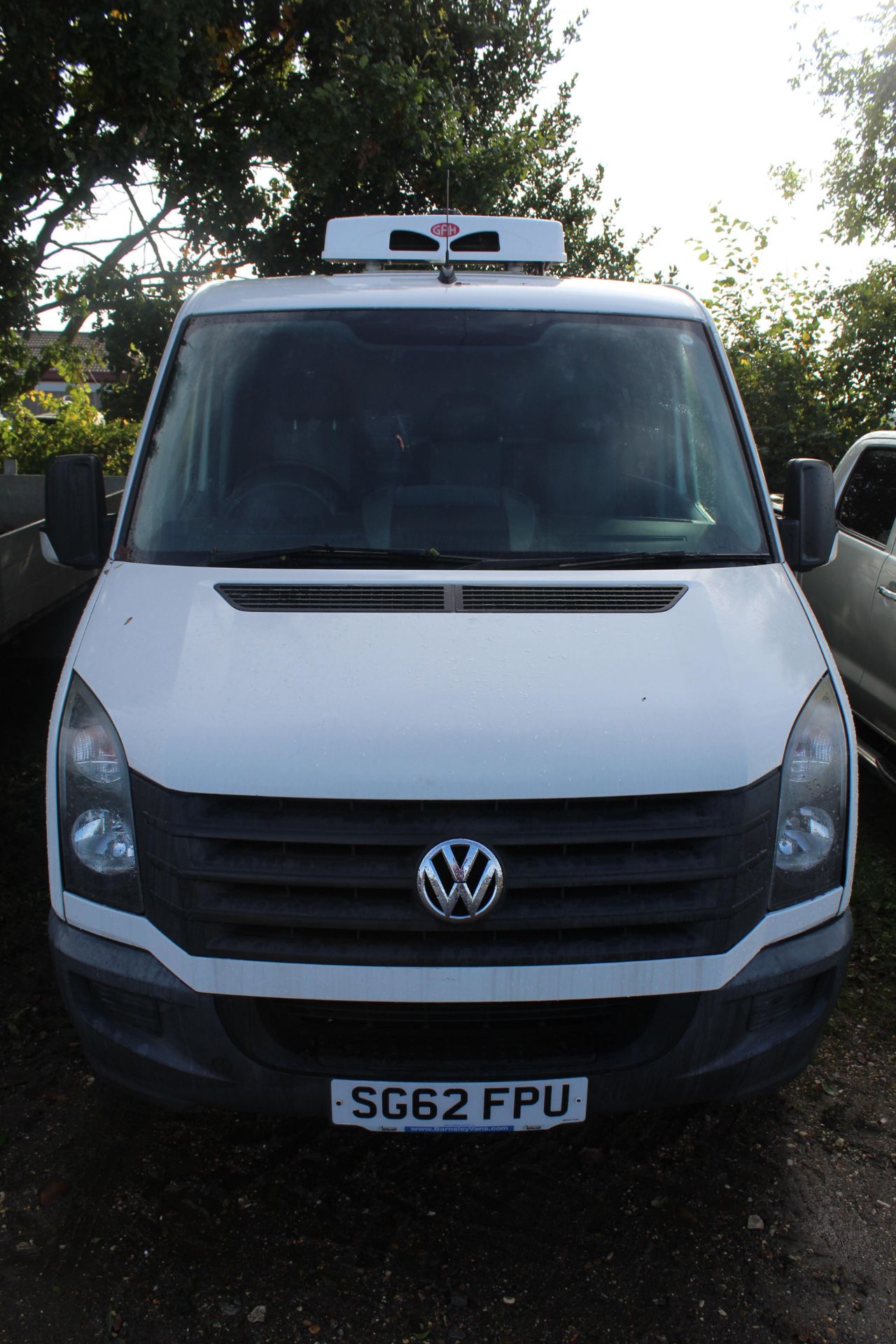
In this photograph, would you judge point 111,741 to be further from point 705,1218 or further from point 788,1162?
point 788,1162

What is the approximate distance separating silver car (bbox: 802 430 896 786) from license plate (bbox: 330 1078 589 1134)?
3.38 m

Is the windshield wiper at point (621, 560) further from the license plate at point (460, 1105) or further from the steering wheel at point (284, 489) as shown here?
the license plate at point (460, 1105)

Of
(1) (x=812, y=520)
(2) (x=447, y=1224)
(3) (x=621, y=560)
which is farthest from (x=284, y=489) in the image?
(2) (x=447, y=1224)

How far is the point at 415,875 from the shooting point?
239cm

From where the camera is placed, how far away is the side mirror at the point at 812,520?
349 cm

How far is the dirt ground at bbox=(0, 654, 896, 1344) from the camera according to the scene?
8.29 ft

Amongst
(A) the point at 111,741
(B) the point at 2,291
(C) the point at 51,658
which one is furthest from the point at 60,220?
(A) the point at 111,741

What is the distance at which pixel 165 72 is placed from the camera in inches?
324

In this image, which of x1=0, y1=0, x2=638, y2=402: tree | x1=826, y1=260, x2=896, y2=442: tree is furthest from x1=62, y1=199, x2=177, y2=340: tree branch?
x1=826, y1=260, x2=896, y2=442: tree

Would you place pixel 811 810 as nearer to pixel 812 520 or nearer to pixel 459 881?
pixel 459 881

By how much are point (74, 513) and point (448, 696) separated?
1.54 m

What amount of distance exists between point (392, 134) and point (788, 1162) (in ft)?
32.1

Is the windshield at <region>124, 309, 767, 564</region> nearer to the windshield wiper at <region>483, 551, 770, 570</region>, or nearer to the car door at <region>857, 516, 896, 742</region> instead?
the windshield wiper at <region>483, 551, 770, 570</region>

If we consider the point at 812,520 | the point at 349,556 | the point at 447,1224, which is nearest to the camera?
the point at 447,1224
